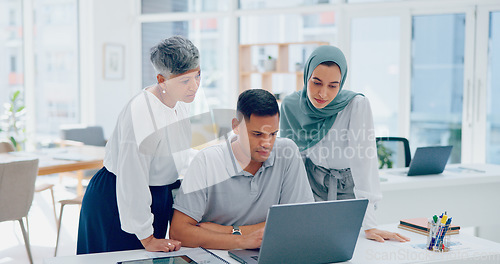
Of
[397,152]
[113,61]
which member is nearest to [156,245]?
[397,152]

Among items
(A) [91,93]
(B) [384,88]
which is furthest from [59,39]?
(B) [384,88]

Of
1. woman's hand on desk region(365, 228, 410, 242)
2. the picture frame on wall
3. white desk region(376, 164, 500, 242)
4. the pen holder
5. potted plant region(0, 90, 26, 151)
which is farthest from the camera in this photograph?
the picture frame on wall

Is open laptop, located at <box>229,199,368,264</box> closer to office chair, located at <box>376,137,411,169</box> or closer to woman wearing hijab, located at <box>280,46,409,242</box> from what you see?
woman wearing hijab, located at <box>280,46,409,242</box>

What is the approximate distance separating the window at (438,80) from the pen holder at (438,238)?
13.4 feet

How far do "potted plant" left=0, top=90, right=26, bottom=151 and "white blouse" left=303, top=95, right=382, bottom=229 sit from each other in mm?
4748

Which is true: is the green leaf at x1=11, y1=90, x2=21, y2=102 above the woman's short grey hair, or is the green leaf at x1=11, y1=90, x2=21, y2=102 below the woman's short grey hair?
below

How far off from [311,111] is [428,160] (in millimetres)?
1242

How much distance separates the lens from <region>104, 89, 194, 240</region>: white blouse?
4.99 ft

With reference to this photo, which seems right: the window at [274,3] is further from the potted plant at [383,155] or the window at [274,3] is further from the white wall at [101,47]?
the potted plant at [383,155]

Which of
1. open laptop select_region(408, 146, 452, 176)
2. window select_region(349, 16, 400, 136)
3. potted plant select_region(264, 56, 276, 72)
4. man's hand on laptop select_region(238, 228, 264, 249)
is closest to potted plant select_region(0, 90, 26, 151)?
potted plant select_region(264, 56, 276, 72)

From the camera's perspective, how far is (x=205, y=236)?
5.38 ft

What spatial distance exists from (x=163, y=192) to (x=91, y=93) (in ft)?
17.7

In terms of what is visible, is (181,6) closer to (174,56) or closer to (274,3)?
(274,3)

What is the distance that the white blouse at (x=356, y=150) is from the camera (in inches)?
75.1
